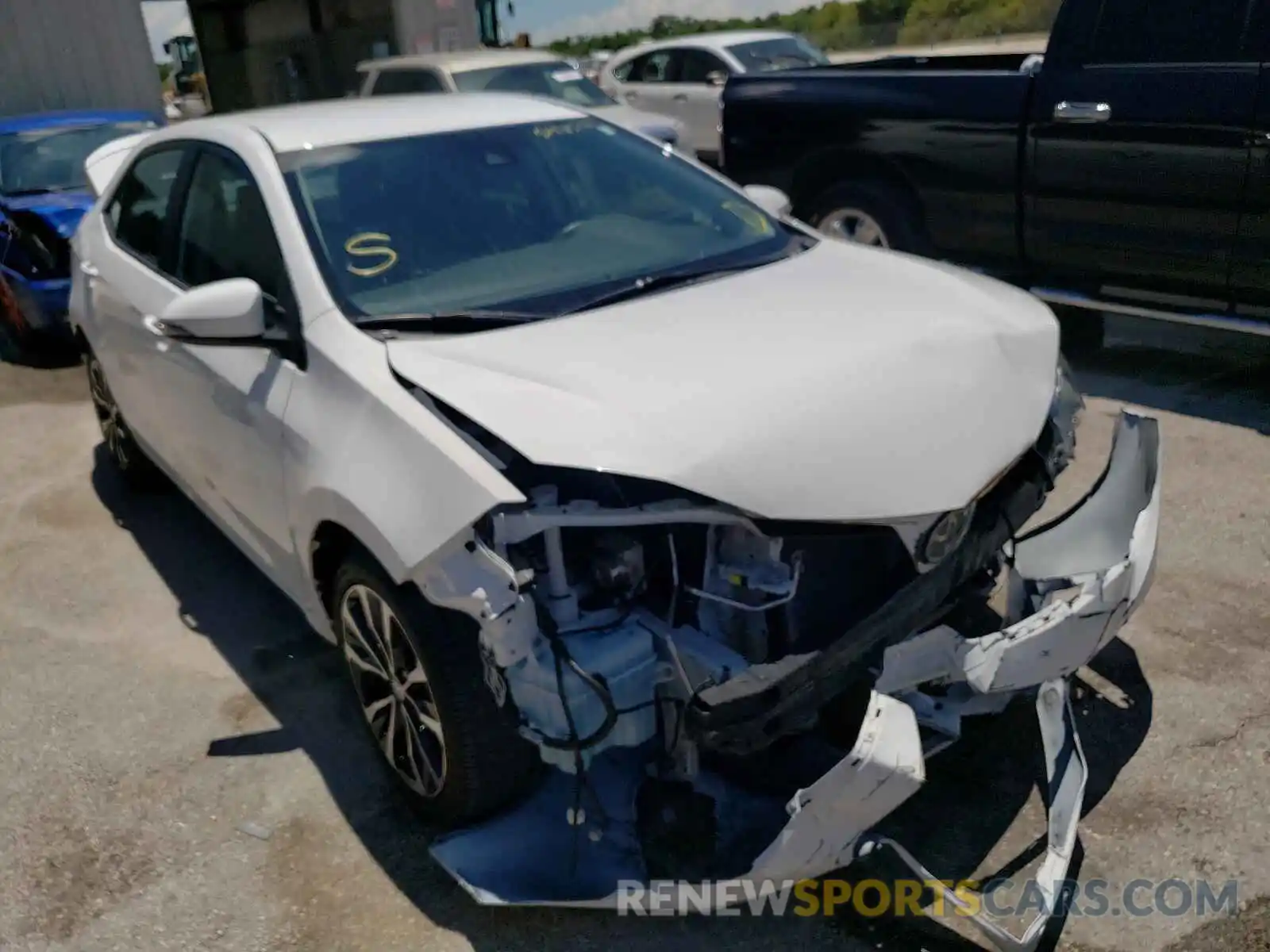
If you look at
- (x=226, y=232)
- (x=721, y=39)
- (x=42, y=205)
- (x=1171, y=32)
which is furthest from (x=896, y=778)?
(x=721, y=39)

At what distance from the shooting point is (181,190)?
3787 millimetres

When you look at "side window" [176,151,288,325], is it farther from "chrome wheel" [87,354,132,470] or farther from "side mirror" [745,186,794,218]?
"side mirror" [745,186,794,218]

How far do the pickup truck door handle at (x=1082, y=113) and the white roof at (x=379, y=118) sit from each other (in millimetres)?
2747

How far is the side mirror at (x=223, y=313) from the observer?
9.42 feet

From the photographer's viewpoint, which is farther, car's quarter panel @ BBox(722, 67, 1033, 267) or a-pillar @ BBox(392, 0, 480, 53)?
a-pillar @ BBox(392, 0, 480, 53)

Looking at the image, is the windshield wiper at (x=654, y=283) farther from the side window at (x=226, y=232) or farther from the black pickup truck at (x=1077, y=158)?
the black pickup truck at (x=1077, y=158)

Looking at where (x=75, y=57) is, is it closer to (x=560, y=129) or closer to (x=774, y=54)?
(x=774, y=54)

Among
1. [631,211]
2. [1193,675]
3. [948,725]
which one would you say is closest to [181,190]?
[631,211]

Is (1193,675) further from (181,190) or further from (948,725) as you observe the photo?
(181,190)

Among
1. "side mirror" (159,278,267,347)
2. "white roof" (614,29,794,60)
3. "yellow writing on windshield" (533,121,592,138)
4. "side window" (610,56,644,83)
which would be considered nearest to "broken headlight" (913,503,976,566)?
"side mirror" (159,278,267,347)

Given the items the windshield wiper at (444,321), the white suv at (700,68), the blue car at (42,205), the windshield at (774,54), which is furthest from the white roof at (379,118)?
the windshield at (774,54)

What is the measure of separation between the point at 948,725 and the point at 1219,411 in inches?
131

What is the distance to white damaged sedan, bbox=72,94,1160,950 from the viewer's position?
7.61 feet

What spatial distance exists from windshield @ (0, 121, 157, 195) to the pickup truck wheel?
16.8ft
